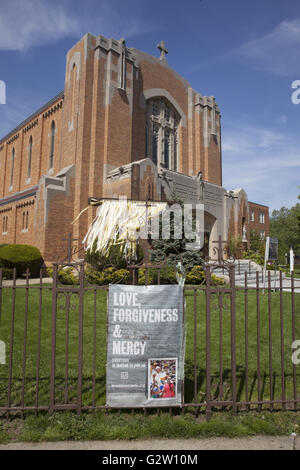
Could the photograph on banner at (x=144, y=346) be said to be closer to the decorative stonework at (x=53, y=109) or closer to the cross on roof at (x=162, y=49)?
the decorative stonework at (x=53, y=109)

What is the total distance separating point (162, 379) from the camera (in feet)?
13.3

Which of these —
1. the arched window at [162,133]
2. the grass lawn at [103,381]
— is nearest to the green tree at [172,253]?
the grass lawn at [103,381]

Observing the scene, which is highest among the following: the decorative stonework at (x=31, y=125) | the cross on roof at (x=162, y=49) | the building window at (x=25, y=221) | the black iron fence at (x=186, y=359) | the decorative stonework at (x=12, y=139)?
the cross on roof at (x=162, y=49)

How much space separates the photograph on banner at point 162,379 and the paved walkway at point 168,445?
1.80ft

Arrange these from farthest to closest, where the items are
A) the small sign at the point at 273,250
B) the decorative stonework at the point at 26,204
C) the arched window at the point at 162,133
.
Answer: the arched window at the point at 162,133, the decorative stonework at the point at 26,204, the small sign at the point at 273,250

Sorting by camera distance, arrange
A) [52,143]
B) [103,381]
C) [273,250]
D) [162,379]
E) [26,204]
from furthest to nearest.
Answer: [52,143]
[26,204]
[273,250]
[103,381]
[162,379]

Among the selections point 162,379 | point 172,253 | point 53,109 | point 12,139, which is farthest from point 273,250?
point 12,139

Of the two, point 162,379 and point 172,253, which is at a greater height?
point 172,253

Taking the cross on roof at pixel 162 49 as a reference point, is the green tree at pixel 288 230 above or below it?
below

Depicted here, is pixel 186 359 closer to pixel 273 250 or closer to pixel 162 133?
pixel 273 250

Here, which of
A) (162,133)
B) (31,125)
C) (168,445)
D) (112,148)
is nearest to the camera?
(168,445)

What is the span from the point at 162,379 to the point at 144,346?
483mm

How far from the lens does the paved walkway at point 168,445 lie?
3422 millimetres

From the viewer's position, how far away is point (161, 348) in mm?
4109
